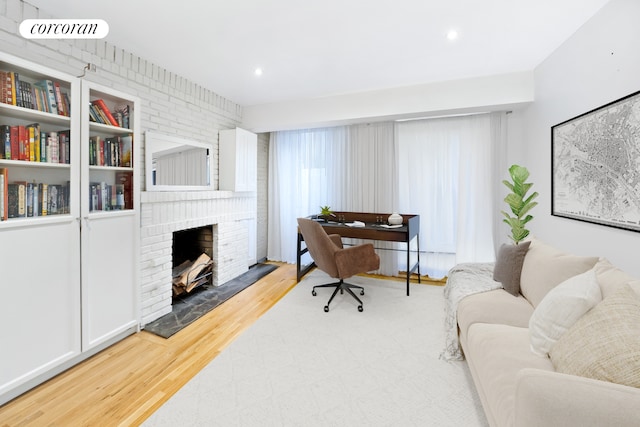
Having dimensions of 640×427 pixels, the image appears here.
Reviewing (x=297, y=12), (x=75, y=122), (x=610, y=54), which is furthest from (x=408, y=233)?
(x=75, y=122)

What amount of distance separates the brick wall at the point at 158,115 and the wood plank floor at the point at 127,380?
1.57 ft

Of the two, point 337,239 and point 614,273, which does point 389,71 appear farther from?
point 614,273

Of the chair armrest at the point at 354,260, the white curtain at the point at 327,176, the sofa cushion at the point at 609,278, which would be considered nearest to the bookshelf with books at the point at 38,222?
the chair armrest at the point at 354,260

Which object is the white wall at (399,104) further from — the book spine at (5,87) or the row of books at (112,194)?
the book spine at (5,87)

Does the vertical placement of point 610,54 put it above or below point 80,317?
above

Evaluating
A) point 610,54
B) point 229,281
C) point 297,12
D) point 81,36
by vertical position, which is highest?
point 297,12

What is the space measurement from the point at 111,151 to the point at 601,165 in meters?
3.77

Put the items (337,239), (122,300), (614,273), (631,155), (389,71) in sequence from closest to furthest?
(614,273)
(631,155)
(122,300)
(389,71)
(337,239)

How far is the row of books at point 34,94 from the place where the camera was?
164 cm

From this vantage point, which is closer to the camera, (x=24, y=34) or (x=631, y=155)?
(x=631, y=155)

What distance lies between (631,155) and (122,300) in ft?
12.4

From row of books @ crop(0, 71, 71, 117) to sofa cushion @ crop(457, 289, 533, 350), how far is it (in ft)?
10.3

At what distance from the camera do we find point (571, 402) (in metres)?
0.79

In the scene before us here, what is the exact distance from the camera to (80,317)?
1919 millimetres
